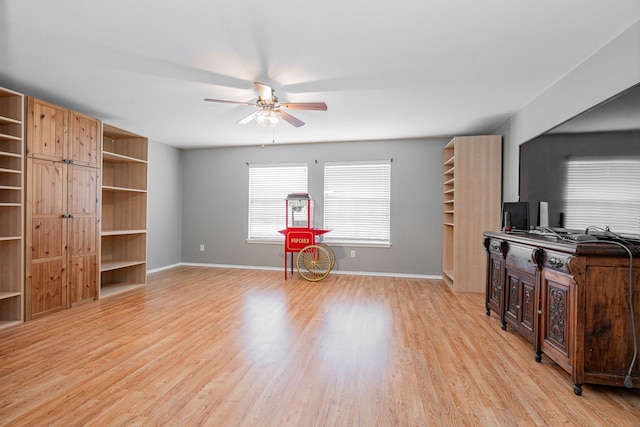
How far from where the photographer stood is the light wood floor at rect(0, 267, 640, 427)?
170 centimetres

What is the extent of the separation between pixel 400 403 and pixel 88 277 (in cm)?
395

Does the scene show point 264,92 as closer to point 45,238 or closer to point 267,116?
point 267,116

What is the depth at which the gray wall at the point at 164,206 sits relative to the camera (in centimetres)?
566

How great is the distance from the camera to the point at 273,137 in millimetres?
5383

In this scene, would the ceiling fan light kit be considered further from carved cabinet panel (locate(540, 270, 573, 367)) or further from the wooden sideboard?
carved cabinet panel (locate(540, 270, 573, 367))

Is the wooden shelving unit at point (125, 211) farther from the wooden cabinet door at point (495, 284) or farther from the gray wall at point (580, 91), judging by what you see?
the gray wall at point (580, 91)

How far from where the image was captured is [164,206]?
5.97 metres

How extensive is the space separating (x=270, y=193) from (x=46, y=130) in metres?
3.43

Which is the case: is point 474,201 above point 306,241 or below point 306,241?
above

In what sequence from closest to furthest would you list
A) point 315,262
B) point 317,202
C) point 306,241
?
1. point 306,241
2. point 315,262
3. point 317,202

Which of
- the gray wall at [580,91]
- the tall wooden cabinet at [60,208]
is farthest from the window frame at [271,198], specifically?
the gray wall at [580,91]

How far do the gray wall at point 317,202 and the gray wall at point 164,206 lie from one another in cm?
16

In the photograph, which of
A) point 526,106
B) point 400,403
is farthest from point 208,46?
point 526,106

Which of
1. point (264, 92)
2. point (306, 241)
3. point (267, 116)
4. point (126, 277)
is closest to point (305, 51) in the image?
point (264, 92)
